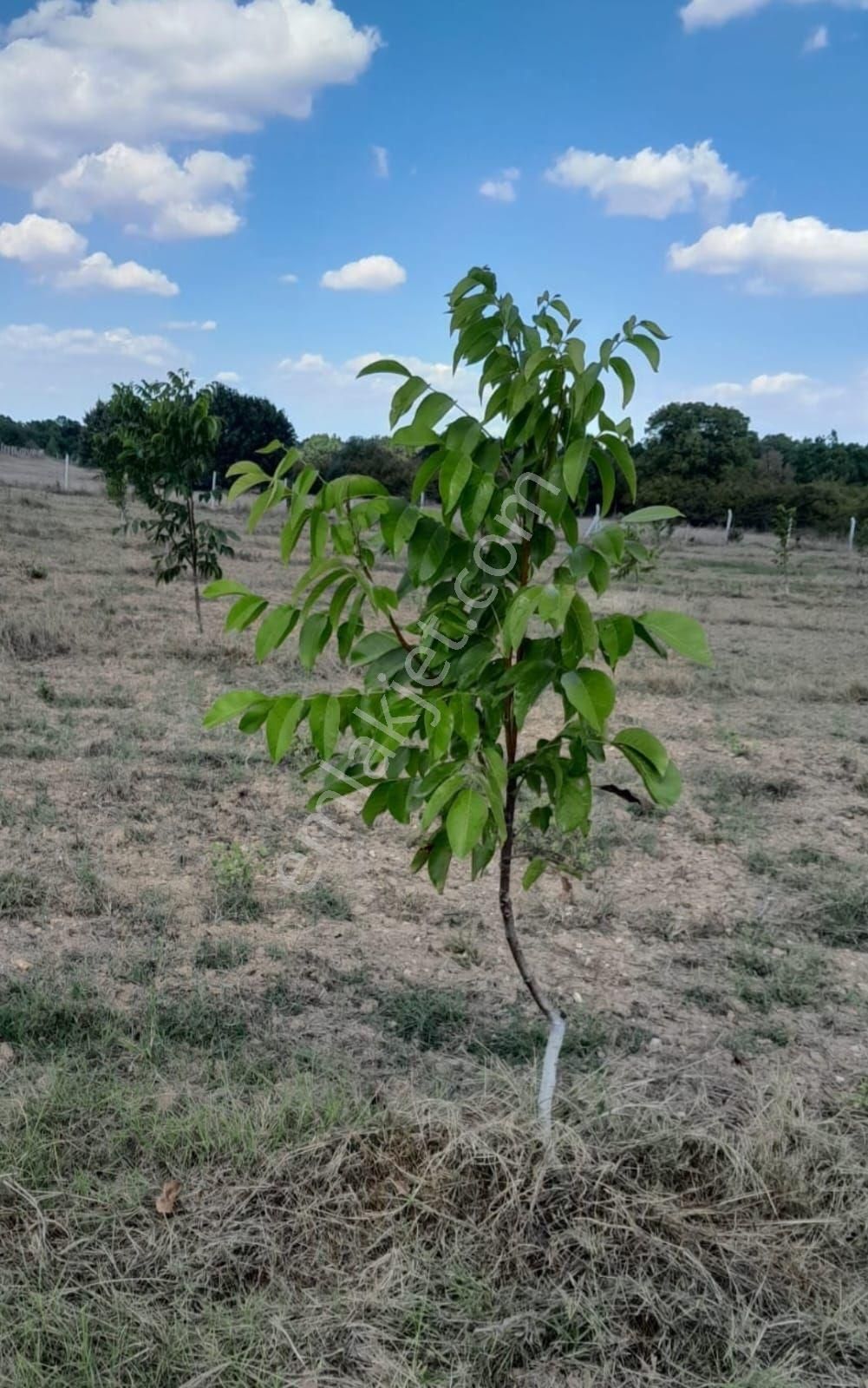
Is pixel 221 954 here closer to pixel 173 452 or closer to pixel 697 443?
pixel 173 452

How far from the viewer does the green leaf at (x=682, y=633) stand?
151cm

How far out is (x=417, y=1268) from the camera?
1.85 m

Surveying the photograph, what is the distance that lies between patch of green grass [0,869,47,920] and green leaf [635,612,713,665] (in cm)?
285

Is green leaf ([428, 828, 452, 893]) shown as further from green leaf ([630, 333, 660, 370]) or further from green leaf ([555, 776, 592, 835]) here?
green leaf ([630, 333, 660, 370])

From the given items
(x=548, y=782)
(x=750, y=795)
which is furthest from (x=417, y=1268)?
(x=750, y=795)

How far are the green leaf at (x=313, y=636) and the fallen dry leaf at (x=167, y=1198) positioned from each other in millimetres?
1146

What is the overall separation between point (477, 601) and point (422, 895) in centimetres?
239

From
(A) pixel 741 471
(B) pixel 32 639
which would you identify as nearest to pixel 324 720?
(B) pixel 32 639

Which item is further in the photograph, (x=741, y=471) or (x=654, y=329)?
(x=741, y=471)

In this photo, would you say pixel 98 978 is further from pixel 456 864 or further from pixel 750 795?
pixel 750 795

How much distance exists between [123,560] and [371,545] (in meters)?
13.4

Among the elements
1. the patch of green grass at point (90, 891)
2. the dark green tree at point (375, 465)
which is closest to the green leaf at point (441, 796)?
the patch of green grass at point (90, 891)

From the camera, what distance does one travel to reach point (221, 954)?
3350 millimetres

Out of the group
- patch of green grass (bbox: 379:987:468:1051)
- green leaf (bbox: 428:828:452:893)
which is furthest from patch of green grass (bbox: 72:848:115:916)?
green leaf (bbox: 428:828:452:893)
